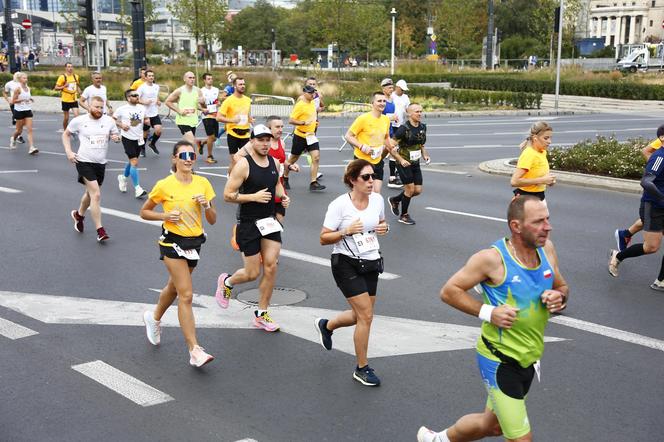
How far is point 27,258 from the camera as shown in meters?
10.3

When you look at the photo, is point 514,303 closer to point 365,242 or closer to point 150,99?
point 365,242

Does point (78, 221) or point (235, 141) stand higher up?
point (235, 141)

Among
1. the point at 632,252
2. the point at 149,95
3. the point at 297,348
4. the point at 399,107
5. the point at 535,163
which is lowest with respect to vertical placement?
the point at 297,348

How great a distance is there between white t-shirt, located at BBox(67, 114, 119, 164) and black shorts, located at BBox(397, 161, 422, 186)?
431cm

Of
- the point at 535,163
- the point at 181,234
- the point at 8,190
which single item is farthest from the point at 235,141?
the point at 181,234

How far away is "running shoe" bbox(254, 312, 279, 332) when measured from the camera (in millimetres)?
7488

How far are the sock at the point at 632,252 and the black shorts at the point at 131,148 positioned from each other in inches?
352

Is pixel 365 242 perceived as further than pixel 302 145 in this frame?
No

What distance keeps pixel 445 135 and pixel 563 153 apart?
8.56 meters

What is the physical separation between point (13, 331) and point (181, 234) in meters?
2.01

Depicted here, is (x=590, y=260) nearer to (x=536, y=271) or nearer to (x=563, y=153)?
(x=536, y=271)

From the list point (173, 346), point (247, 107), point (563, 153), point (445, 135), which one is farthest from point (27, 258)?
point (445, 135)

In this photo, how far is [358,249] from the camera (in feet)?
20.4

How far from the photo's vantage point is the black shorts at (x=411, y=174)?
12.5m
